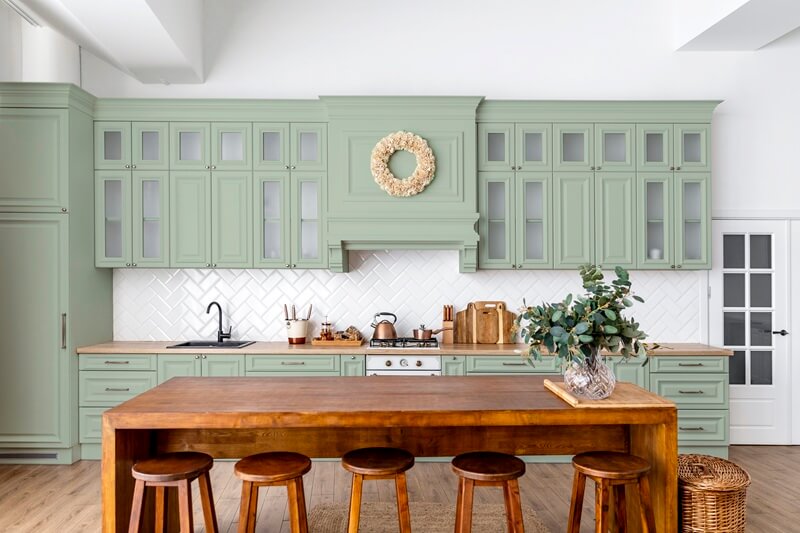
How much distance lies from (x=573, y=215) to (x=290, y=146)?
2.45 metres

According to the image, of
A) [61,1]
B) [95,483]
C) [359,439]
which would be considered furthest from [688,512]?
[61,1]

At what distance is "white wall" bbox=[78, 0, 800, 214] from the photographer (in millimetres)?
5191

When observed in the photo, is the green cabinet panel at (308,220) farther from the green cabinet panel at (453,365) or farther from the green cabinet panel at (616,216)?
the green cabinet panel at (616,216)

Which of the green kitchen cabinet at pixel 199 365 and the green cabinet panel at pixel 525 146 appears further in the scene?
the green cabinet panel at pixel 525 146

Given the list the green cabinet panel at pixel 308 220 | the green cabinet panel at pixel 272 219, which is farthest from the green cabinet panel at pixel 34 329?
the green cabinet panel at pixel 308 220

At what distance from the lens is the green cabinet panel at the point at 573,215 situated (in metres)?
4.86

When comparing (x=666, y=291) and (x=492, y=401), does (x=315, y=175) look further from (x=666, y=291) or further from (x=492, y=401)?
(x=666, y=291)

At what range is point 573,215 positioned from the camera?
16.0 ft

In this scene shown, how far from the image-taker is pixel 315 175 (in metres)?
4.86

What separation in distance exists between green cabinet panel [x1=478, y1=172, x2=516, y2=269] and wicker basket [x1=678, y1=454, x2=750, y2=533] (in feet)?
7.59

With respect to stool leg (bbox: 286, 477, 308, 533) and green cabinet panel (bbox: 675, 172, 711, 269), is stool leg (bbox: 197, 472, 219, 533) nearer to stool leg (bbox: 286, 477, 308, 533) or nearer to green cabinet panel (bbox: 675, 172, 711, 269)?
stool leg (bbox: 286, 477, 308, 533)

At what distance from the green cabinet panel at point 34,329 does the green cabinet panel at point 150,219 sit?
1.79 feet

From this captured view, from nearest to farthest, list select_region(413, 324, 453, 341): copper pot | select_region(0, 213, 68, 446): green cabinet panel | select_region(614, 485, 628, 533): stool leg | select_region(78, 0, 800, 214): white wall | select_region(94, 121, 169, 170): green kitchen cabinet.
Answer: select_region(614, 485, 628, 533): stool leg < select_region(0, 213, 68, 446): green cabinet panel < select_region(94, 121, 169, 170): green kitchen cabinet < select_region(413, 324, 453, 341): copper pot < select_region(78, 0, 800, 214): white wall

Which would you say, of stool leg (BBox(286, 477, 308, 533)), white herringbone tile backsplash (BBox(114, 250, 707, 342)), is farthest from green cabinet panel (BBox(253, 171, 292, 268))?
stool leg (BBox(286, 477, 308, 533))
